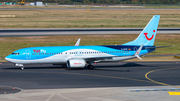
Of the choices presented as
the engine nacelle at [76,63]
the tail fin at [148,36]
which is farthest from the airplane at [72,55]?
the tail fin at [148,36]

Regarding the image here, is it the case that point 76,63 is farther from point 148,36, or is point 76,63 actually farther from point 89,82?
point 148,36

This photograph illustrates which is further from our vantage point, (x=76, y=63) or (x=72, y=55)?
(x=72, y=55)

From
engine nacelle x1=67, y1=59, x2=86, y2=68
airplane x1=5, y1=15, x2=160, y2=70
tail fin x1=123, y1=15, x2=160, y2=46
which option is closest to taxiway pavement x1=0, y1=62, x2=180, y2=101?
engine nacelle x1=67, y1=59, x2=86, y2=68

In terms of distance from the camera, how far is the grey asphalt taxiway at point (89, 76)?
1258 inches

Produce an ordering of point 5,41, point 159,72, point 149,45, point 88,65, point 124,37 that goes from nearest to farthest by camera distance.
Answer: point 159,72, point 88,65, point 149,45, point 5,41, point 124,37

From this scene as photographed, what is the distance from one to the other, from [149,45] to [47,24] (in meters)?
67.7

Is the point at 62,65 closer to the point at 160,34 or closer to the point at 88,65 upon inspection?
the point at 88,65

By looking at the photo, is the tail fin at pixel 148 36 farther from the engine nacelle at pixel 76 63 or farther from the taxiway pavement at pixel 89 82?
the engine nacelle at pixel 76 63

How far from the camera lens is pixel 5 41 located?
234ft

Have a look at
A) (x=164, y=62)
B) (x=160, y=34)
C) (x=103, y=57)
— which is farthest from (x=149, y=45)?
(x=160, y=34)

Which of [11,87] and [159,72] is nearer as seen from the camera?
[11,87]

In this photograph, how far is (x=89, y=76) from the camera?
37094 millimetres

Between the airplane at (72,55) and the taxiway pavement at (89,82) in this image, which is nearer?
the taxiway pavement at (89,82)

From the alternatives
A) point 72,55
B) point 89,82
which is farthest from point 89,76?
point 72,55
